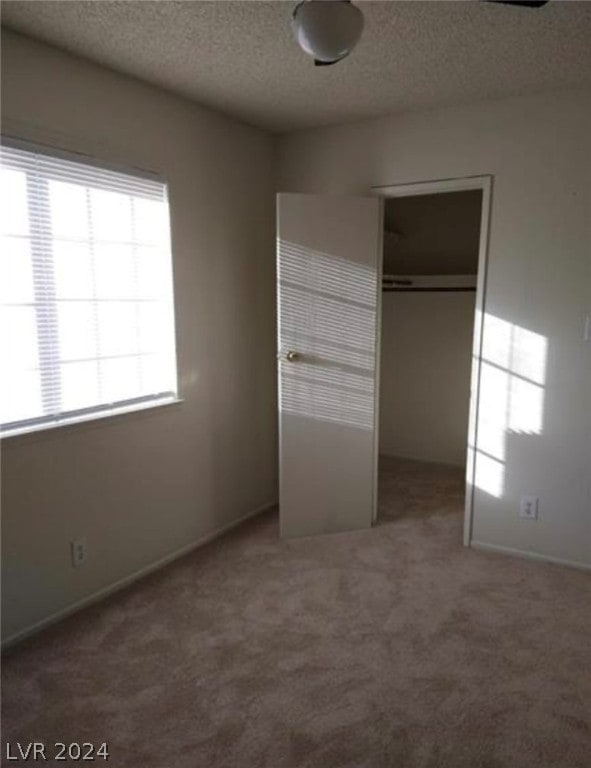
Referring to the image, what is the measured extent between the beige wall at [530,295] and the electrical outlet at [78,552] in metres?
2.08

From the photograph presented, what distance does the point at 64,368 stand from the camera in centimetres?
228

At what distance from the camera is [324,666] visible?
1996 mm

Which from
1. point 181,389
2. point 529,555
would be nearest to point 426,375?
point 529,555

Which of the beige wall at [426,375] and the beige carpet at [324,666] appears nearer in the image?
the beige carpet at [324,666]

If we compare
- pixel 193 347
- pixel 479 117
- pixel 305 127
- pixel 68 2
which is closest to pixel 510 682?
pixel 193 347

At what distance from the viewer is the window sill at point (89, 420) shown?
6.91 ft

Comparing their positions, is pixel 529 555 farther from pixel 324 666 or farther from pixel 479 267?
pixel 479 267

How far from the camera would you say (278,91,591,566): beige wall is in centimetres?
263

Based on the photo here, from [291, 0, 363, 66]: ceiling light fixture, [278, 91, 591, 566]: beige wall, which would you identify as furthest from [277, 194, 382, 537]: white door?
[291, 0, 363, 66]: ceiling light fixture

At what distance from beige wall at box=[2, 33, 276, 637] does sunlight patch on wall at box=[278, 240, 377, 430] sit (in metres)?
0.39

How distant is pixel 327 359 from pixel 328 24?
184 centimetres

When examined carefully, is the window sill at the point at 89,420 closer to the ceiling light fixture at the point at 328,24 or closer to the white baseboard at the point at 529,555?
the ceiling light fixture at the point at 328,24

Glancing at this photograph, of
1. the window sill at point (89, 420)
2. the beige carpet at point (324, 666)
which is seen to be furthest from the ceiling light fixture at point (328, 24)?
the beige carpet at point (324, 666)

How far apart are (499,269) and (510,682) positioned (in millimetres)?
1935
